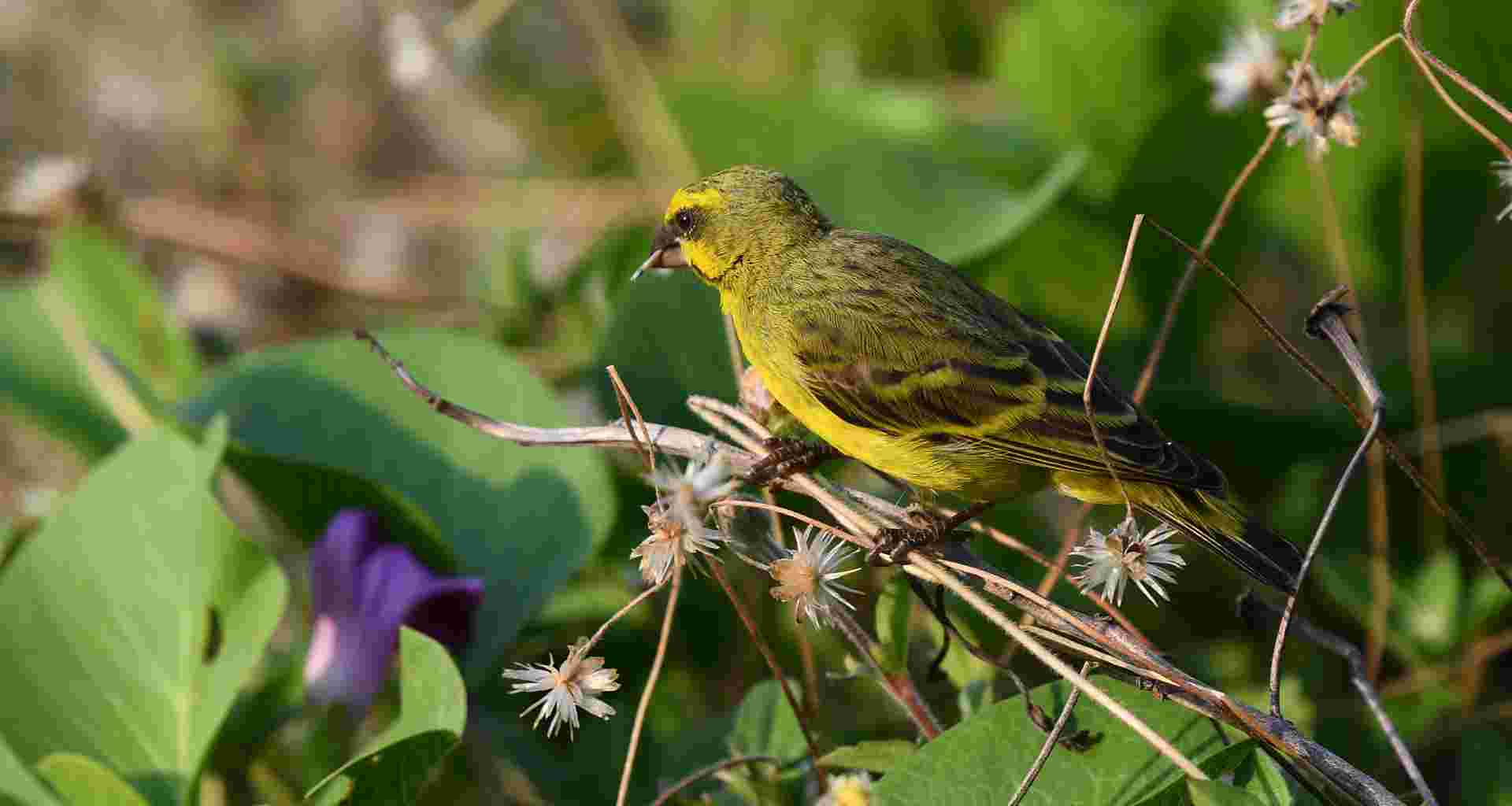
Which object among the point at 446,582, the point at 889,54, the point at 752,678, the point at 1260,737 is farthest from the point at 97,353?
the point at 889,54

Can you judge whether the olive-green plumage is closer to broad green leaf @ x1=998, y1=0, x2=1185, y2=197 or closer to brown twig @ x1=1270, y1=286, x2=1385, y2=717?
brown twig @ x1=1270, y1=286, x2=1385, y2=717

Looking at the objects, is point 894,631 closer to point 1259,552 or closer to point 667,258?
point 1259,552

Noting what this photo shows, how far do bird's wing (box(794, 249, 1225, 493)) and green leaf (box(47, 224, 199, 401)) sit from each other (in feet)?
5.79

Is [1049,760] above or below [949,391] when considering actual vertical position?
below

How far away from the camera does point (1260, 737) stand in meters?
1.44

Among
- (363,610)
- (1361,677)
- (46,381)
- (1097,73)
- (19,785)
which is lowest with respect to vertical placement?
(19,785)

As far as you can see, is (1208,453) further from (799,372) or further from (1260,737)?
(1260,737)

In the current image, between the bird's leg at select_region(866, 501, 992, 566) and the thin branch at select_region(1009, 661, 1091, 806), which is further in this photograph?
the bird's leg at select_region(866, 501, 992, 566)

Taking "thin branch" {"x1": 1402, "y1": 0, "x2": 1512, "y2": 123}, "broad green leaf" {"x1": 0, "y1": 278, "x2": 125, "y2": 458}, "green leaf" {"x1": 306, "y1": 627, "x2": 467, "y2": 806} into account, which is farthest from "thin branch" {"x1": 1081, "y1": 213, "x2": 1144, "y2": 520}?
"broad green leaf" {"x1": 0, "y1": 278, "x2": 125, "y2": 458}

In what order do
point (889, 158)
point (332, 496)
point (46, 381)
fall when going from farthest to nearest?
point (46, 381) → point (889, 158) → point (332, 496)

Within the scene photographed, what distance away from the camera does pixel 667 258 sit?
2.34 metres

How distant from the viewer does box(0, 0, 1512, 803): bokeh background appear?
2488 millimetres

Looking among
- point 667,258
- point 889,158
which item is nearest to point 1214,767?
point 667,258

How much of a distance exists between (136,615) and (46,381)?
1.10 m
